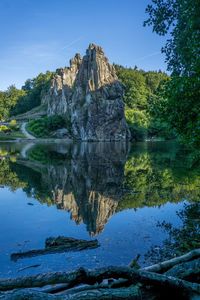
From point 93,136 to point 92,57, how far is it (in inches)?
1284

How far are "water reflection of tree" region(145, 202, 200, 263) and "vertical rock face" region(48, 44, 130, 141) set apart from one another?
340ft

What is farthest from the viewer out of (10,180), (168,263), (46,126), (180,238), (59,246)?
(46,126)

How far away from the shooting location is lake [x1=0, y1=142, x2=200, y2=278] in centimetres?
1149

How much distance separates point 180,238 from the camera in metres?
13.3

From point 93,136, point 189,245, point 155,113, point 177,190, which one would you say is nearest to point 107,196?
point 177,190

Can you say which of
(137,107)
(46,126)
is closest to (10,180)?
(46,126)

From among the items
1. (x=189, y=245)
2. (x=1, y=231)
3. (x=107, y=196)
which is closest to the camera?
(x=189, y=245)

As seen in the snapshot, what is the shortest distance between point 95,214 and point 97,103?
107473 mm

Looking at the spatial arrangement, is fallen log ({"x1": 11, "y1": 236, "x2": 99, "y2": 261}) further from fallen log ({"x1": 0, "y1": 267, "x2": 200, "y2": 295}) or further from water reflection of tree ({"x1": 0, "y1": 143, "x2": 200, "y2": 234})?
fallen log ({"x1": 0, "y1": 267, "x2": 200, "y2": 295})

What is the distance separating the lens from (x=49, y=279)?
5.73 meters

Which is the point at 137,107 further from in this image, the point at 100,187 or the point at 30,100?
the point at 100,187

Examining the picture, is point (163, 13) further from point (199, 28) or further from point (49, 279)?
point (49, 279)

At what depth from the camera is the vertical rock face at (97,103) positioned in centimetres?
12144

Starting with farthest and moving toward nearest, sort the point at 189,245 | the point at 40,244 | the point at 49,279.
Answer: the point at 40,244, the point at 189,245, the point at 49,279
